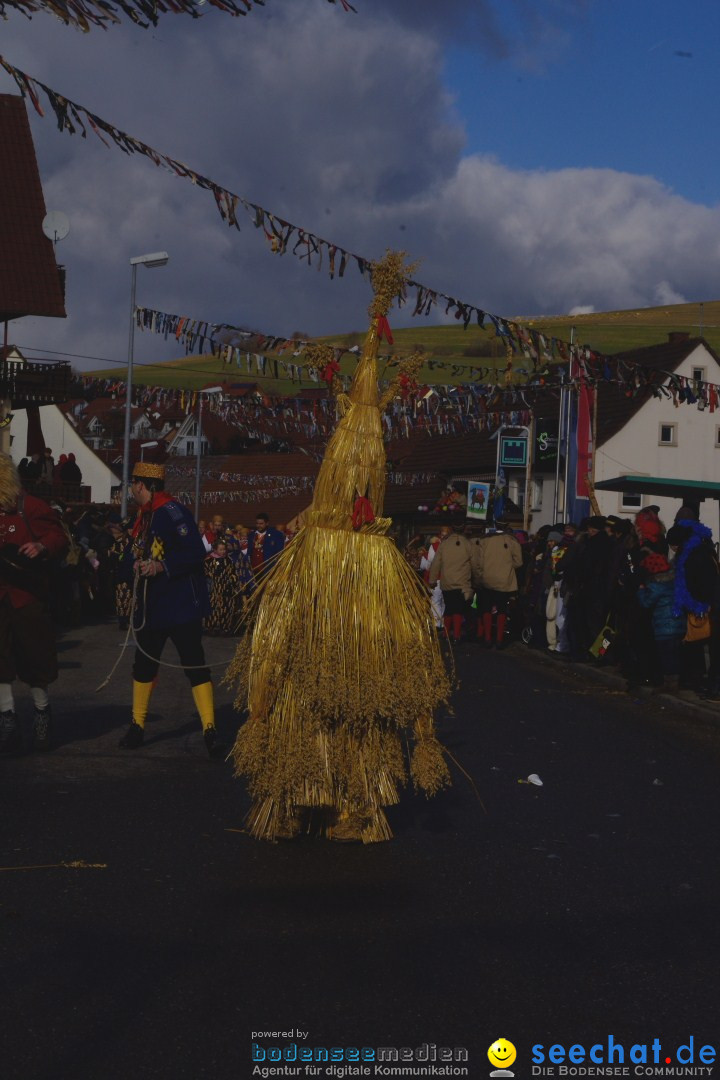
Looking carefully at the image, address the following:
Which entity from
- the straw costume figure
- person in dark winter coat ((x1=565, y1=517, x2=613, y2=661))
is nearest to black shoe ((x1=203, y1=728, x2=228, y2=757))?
the straw costume figure

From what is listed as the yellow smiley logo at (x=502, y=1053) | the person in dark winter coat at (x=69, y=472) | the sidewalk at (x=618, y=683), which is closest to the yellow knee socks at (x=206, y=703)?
the sidewalk at (x=618, y=683)

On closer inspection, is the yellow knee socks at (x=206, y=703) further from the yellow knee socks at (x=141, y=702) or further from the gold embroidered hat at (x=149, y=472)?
the gold embroidered hat at (x=149, y=472)

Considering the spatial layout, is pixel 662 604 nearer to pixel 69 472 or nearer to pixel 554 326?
pixel 69 472

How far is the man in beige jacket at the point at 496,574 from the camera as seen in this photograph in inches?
798

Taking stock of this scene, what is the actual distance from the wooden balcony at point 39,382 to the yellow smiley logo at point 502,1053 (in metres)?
32.7

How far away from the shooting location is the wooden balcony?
116 feet

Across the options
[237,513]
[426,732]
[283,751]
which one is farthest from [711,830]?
[237,513]

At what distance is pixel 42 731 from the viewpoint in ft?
30.5

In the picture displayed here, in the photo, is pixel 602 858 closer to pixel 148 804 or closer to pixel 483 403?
pixel 148 804

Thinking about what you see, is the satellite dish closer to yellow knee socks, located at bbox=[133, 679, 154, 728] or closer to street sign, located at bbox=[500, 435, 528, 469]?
street sign, located at bbox=[500, 435, 528, 469]

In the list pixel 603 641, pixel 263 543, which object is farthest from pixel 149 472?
pixel 263 543

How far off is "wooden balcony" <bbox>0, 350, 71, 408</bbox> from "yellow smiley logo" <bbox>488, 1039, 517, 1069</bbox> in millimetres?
32744

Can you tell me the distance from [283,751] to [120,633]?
14496mm

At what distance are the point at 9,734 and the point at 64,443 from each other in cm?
6403
